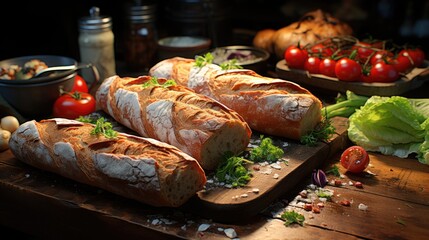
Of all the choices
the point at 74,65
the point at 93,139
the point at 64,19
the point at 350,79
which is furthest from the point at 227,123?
the point at 64,19

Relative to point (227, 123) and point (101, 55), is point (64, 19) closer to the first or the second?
point (101, 55)

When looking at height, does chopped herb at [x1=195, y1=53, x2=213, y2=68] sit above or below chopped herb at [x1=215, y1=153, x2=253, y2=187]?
above

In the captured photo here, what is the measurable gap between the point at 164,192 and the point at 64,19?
96.0 inches

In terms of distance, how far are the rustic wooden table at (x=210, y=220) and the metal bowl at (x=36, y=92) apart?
56 cm

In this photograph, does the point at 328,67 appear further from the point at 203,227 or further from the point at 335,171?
the point at 203,227

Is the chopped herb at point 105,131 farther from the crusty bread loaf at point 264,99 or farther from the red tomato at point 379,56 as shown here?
the red tomato at point 379,56

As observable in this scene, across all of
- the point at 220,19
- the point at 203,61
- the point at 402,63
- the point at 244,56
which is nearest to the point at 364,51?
the point at 402,63

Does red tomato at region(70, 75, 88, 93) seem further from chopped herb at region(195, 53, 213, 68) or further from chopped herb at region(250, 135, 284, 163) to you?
chopped herb at region(250, 135, 284, 163)

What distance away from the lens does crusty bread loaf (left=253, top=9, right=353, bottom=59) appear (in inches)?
131

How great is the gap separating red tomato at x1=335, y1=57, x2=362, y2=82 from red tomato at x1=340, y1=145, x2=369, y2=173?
72cm

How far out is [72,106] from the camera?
107 inches

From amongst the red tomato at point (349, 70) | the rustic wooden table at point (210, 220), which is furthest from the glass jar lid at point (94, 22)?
the red tomato at point (349, 70)

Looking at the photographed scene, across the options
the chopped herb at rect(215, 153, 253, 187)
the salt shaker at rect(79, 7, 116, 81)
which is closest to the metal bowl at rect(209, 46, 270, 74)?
the salt shaker at rect(79, 7, 116, 81)

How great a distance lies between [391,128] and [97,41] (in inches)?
67.9
